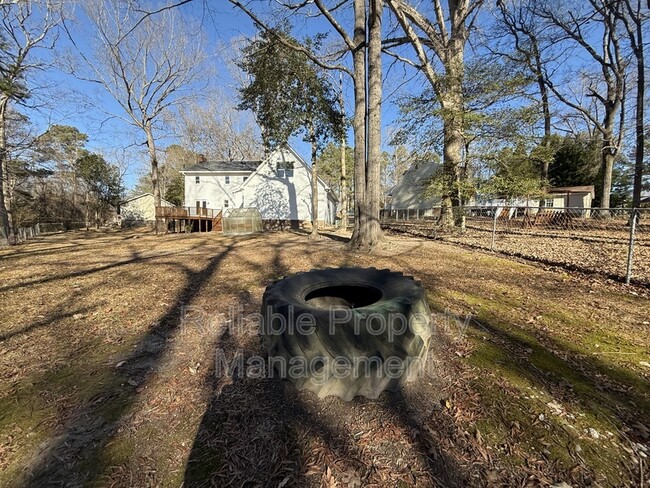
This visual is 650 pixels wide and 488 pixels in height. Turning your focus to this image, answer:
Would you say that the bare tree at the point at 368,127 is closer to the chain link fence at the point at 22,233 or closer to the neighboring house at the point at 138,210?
the chain link fence at the point at 22,233

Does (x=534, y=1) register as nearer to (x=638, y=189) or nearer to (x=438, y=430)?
(x=638, y=189)

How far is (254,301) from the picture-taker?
4.28 m

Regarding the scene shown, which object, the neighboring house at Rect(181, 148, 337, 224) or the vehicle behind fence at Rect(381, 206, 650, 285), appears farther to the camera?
the neighboring house at Rect(181, 148, 337, 224)

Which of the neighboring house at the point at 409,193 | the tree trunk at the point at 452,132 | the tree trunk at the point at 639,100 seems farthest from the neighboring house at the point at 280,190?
the tree trunk at the point at 639,100

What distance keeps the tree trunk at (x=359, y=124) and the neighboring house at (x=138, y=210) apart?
116ft

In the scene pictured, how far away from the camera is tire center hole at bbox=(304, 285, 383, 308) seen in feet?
9.75

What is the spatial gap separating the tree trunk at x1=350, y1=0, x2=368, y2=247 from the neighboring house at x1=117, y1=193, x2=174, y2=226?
35.4 metres

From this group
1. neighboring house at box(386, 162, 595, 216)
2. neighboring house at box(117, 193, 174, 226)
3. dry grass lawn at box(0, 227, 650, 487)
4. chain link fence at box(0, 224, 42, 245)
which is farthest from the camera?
neighboring house at box(117, 193, 174, 226)

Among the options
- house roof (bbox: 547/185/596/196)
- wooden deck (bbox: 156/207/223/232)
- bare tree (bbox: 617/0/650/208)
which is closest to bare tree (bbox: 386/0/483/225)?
bare tree (bbox: 617/0/650/208)

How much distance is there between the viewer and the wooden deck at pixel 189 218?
21.2m

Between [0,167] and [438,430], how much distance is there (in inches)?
823

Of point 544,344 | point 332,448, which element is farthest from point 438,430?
point 544,344

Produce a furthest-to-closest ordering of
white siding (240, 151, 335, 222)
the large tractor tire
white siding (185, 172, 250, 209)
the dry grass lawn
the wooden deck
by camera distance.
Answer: white siding (185, 172, 250, 209) → white siding (240, 151, 335, 222) → the wooden deck → the large tractor tire → the dry grass lawn

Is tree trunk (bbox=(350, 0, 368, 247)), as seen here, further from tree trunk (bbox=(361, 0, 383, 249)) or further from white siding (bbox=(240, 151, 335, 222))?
white siding (bbox=(240, 151, 335, 222))
